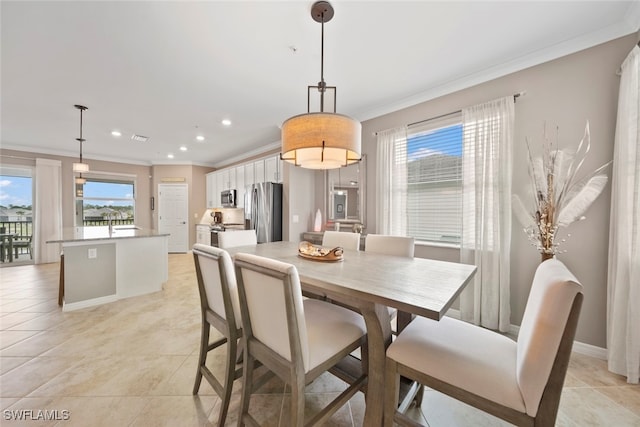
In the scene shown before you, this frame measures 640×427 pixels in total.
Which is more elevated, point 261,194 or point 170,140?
point 170,140

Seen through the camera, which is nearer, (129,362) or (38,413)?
(38,413)

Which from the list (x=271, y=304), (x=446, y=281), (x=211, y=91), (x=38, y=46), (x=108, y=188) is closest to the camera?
(x=271, y=304)

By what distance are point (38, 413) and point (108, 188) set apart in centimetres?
652

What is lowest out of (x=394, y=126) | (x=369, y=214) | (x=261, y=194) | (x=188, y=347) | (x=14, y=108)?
(x=188, y=347)

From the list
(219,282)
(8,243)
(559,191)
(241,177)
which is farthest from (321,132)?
(8,243)

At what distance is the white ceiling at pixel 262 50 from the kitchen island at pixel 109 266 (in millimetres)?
1829

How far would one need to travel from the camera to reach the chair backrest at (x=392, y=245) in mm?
2045

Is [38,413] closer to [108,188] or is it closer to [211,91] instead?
[211,91]

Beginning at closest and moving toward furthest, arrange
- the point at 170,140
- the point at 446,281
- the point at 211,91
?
1. the point at 446,281
2. the point at 211,91
3. the point at 170,140

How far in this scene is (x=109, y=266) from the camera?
3090 millimetres

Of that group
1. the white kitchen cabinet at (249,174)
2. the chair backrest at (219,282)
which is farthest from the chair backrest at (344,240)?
the white kitchen cabinet at (249,174)

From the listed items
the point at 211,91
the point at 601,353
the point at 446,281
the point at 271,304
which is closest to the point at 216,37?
the point at 211,91

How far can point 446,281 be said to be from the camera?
126 cm

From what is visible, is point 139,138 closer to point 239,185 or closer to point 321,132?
point 239,185
